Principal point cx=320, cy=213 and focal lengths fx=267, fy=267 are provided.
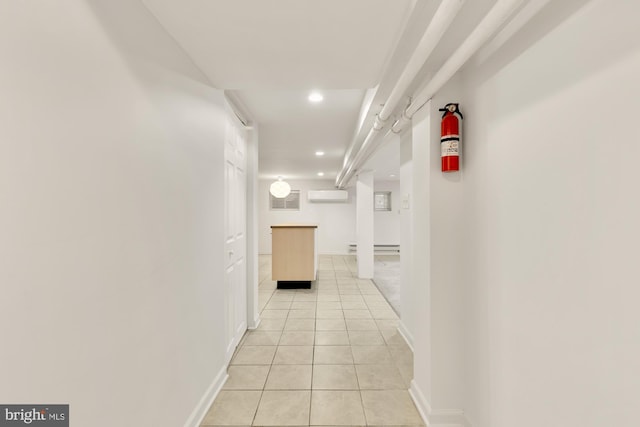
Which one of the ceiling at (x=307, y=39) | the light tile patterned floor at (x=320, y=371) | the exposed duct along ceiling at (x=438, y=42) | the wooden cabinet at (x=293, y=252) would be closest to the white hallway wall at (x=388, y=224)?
the wooden cabinet at (x=293, y=252)

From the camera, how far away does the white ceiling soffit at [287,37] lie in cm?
133

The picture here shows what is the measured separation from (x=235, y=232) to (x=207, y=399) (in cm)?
149

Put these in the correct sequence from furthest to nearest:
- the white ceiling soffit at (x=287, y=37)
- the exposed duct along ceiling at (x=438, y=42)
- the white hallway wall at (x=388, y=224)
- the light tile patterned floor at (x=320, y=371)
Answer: the white hallway wall at (x=388, y=224) → the light tile patterned floor at (x=320, y=371) → the white ceiling soffit at (x=287, y=37) → the exposed duct along ceiling at (x=438, y=42)

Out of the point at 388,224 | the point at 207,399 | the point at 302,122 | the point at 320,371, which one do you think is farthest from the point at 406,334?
the point at 388,224

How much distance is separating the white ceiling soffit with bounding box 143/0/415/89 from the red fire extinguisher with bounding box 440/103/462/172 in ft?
1.90

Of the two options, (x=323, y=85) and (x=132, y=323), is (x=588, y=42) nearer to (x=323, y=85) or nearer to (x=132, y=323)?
(x=323, y=85)

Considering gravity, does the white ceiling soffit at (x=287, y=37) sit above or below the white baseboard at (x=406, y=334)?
above

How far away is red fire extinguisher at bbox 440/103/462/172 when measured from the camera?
1742 millimetres

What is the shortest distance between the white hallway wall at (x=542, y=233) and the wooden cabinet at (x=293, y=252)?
3.44 metres

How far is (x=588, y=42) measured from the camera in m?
1.00

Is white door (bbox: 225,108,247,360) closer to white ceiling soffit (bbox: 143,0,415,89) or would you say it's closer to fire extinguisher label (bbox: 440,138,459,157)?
white ceiling soffit (bbox: 143,0,415,89)

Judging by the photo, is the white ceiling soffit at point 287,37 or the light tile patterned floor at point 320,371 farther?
the light tile patterned floor at point 320,371

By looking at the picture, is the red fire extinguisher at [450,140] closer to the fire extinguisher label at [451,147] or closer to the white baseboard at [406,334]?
the fire extinguisher label at [451,147]

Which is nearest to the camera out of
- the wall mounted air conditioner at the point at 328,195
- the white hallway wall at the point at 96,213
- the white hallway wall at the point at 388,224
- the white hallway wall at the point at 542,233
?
the white hallway wall at the point at 96,213
